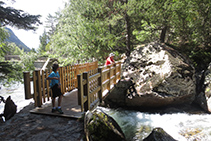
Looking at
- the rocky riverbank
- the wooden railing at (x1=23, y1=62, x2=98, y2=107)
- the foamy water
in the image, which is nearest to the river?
the foamy water

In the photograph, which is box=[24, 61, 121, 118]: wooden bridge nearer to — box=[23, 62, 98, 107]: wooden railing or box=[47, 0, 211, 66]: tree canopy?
box=[23, 62, 98, 107]: wooden railing

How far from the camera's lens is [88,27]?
472 inches

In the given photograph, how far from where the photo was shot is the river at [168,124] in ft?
22.5

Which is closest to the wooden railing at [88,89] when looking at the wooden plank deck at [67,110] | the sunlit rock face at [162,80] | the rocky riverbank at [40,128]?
the wooden plank deck at [67,110]

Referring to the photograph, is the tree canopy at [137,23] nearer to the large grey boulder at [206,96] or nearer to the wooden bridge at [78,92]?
the large grey boulder at [206,96]

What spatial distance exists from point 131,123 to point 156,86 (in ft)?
9.17

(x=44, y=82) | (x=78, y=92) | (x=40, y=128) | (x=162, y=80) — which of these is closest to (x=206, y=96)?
(x=162, y=80)

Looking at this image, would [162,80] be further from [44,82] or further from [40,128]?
[40,128]

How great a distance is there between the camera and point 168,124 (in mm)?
8000

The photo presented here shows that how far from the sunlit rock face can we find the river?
90 centimetres

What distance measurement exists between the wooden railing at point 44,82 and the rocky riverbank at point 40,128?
0.73m

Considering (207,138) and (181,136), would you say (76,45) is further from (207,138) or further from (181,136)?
(207,138)

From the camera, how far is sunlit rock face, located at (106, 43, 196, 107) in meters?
9.06

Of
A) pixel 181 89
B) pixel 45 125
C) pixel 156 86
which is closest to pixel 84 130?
pixel 45 125
